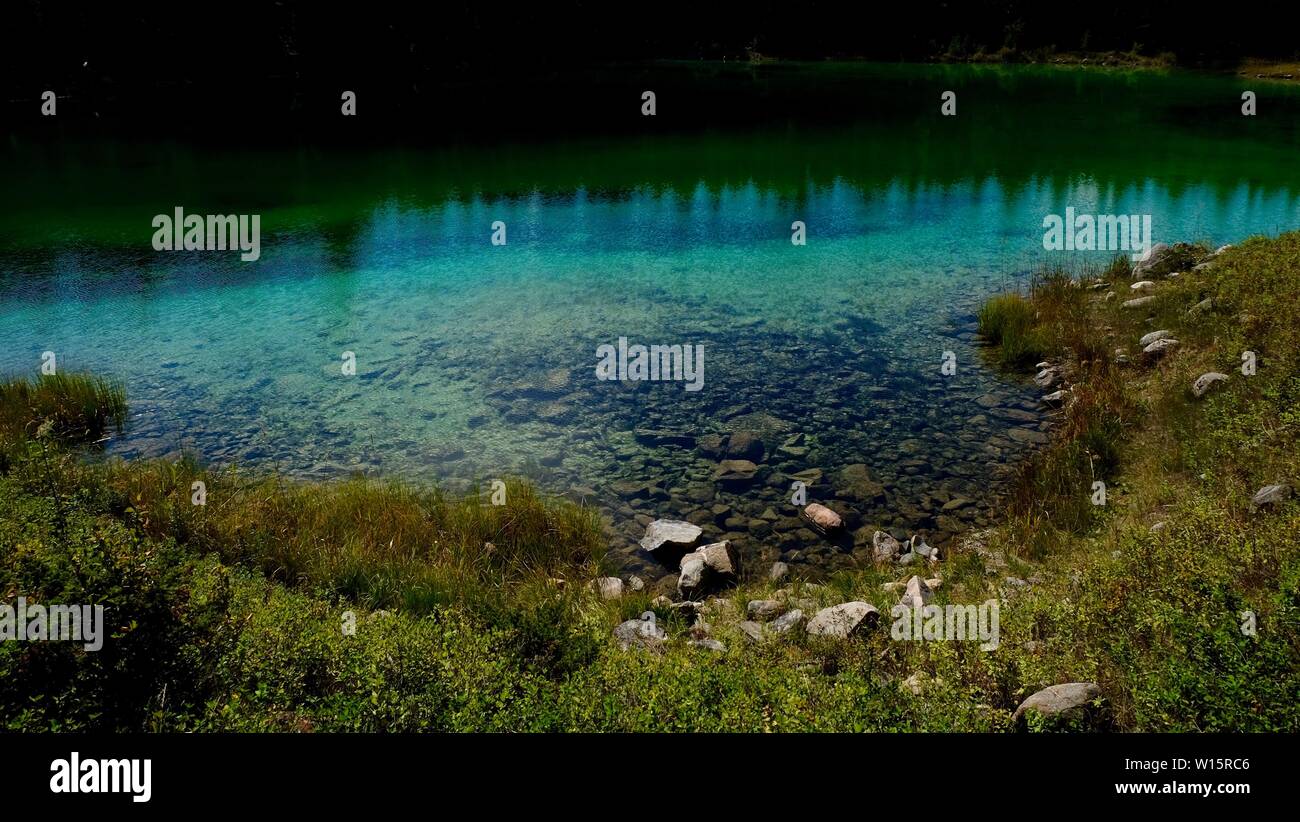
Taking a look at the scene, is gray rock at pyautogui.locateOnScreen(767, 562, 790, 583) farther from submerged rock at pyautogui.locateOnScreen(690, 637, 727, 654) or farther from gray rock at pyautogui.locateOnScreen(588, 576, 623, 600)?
submerged rock at pyautogui.locateOnScreen(690, 637, 727, 654)

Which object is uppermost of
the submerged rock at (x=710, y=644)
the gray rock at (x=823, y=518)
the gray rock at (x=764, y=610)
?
the gray rock at (x=823, y=518)

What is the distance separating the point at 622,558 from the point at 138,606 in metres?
5.32

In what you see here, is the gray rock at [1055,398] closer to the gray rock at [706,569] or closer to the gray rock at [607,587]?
the gray rock at [706,569]

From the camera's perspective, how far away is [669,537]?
9.89m

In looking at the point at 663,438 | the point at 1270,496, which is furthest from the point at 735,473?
the point at 1270,496

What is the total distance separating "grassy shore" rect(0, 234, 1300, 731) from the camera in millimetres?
5332

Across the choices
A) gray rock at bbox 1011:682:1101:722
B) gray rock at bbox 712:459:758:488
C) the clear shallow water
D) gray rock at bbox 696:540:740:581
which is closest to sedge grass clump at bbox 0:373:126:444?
the clear shallow water

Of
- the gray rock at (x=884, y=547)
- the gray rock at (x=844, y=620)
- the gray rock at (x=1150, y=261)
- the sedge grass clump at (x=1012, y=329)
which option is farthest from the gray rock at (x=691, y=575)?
the gray rock at (x=1150, y=261)

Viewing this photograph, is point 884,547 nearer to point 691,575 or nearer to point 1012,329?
point 691,575

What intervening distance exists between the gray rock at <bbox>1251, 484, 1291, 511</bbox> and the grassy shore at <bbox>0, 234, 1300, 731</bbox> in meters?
0.22

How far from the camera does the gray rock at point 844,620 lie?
731cm

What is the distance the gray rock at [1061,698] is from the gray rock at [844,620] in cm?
179
